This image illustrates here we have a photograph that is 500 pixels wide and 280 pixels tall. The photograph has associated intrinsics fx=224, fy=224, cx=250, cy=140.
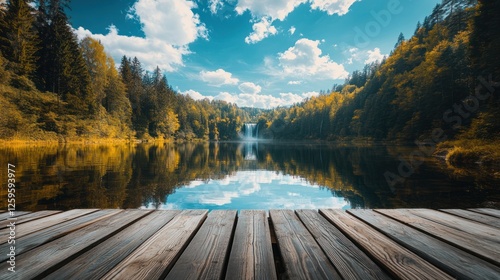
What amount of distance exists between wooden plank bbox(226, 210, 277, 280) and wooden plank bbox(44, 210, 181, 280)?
0.65 m

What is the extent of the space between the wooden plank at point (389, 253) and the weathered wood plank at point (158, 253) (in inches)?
58.2

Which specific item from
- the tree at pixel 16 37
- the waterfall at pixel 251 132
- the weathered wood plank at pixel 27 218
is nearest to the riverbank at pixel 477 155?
the weathered wood plank at pixel 27 218

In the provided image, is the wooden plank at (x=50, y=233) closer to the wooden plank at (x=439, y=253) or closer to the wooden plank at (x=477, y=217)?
the wooden plank at (x=439, y=253)

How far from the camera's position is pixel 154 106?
66.5 metres

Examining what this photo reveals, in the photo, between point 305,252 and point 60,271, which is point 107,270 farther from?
point 305,252

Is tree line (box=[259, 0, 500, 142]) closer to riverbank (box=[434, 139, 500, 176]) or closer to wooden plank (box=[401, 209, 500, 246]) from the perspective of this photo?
riverbank (box=[434, 139, 500, 176])

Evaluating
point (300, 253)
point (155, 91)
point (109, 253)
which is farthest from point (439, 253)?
point (155, 91)

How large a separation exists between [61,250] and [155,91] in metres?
75.0

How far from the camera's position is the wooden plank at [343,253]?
57.1 inches

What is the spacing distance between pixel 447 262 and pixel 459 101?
42.7 metres

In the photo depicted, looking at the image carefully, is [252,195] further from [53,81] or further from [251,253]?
[53,81]

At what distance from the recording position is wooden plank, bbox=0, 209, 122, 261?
1812mm

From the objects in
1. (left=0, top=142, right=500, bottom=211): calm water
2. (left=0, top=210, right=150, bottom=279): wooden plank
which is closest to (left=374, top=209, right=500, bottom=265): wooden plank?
(left=0, top=210, right=150, bottom=279): wooden plank

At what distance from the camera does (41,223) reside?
2441 mm
